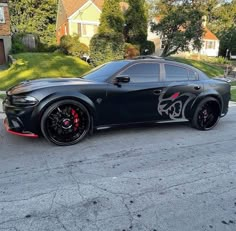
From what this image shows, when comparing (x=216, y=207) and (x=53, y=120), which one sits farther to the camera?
(x=53, y=120)

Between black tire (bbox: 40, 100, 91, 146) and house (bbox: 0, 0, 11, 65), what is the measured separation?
19960mm

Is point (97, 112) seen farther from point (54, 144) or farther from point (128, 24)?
point (128, 24)

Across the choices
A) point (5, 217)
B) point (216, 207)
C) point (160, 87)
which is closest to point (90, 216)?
point (5, 217)

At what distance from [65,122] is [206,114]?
3112 millimetres

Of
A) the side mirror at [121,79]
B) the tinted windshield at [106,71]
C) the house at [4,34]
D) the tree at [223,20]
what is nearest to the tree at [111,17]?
the house at [4,34]

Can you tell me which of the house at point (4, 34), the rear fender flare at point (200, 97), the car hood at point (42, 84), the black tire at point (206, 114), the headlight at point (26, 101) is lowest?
the black tire at point (206, 114)

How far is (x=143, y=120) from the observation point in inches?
200

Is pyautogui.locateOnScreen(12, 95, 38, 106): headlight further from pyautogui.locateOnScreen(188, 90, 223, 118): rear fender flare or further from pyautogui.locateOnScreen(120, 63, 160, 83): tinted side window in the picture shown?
pyautogui.locateOnScreen(188, 90, 223, 118): rear fender flare

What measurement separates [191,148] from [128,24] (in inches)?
764

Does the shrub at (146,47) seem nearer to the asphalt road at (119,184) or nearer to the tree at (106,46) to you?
the tree at (106,46)

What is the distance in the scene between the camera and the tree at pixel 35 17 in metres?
36.3

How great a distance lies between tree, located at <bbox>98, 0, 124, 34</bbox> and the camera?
1923 centimetres

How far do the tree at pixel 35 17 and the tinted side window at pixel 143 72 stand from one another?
33.6 metres

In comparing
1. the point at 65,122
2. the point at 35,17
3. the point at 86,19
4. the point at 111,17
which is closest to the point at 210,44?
the point at 86,19
